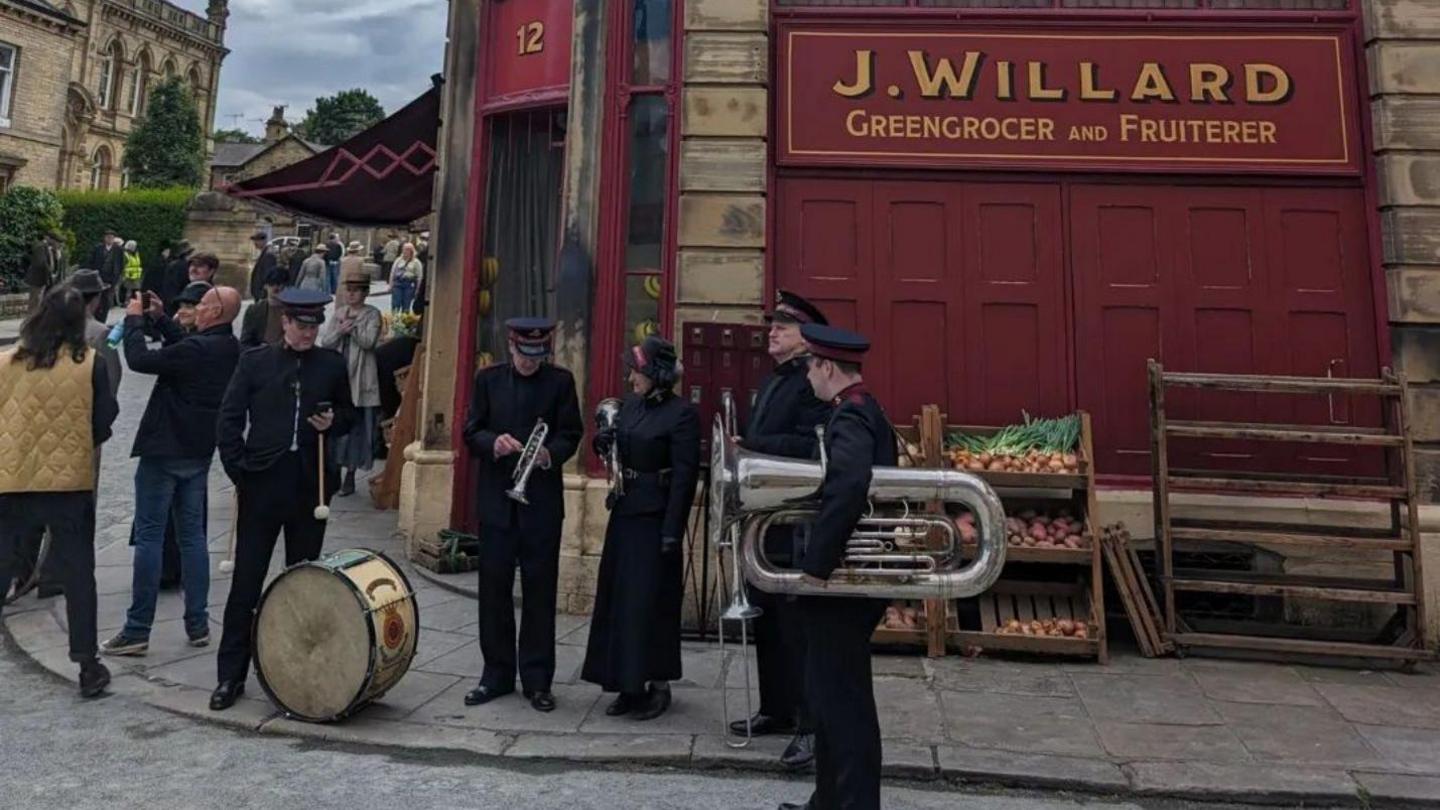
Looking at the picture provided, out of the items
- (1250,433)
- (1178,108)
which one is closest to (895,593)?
(1250,433)

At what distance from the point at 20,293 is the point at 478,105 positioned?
75.0 feet

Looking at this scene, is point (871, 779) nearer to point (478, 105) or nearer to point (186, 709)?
point (186, 709)

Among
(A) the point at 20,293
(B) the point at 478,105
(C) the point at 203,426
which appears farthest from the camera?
(A) the point at 20,293

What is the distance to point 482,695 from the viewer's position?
5.00 meters

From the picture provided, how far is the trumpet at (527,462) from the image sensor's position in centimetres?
481

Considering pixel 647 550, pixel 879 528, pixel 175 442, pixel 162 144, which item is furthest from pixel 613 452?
pixel 162 144

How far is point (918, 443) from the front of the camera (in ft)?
21.6

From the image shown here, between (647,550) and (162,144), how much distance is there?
186 feet

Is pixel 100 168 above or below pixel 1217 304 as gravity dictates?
above

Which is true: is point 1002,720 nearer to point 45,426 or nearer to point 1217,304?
point 1217,304

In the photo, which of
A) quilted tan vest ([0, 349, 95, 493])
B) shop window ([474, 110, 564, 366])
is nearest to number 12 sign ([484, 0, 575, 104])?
shop window ([474, 110, 564, 366])

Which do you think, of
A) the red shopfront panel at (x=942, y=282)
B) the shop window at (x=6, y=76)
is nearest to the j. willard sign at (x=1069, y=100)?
the red shopfront panel at (x=942, y=282)

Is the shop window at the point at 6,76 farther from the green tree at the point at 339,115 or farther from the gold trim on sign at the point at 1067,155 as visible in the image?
the green tree at the point at 339,115

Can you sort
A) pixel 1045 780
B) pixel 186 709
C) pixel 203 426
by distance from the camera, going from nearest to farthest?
pixel 1045 780 < pixel 186 709 < pixel 203 426
